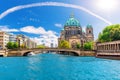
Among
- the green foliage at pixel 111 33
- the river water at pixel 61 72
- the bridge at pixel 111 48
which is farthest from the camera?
the green foliage at pixel 111 33

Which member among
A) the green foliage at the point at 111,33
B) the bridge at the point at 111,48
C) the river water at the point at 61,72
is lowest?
the river water at the point at 61,72

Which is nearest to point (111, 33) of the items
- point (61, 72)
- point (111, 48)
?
point (111, 48)

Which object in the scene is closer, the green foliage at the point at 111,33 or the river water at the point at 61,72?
the river water at the point at 61,72

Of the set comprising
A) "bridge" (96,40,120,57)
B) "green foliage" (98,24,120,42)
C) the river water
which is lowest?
the river water

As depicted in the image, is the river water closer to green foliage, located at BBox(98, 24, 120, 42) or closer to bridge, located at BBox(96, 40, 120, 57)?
bridge, located at BBox(96, 40, 120, 57)

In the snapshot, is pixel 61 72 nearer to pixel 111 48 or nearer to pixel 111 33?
pixel 111 48

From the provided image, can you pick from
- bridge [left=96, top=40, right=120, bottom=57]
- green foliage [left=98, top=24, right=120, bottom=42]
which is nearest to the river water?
bridge [left=96, top=40, right=120, bottom=57]

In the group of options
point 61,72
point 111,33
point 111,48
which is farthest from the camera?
point 111,33

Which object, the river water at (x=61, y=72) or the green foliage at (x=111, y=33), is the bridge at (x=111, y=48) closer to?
the green foliage at (x=111, y=33)

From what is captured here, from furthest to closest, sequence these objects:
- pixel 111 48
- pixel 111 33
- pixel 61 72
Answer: pixel 111 33
pixel 111 48
pixel 61 72

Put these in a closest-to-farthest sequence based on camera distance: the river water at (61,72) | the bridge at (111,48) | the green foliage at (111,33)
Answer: the river water at (61,72), the bridge at (111,48), the green foliage at (111,33)

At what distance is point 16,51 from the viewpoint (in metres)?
126

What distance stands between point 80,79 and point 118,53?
171 feet

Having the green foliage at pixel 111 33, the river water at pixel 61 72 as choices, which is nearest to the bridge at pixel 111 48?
the green foliage at pixel 111 33
